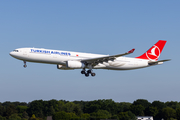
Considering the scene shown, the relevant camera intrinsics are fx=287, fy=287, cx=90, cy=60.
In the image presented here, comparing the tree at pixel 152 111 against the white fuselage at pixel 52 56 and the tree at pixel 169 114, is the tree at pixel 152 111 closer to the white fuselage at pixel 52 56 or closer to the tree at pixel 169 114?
the tree at pixel 169 114

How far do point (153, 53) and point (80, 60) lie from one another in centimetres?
1966

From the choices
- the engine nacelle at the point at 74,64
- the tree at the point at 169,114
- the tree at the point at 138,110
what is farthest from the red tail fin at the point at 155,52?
the tree at the point at 138,110

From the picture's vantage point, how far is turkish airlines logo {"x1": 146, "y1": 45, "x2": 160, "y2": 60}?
214 ft

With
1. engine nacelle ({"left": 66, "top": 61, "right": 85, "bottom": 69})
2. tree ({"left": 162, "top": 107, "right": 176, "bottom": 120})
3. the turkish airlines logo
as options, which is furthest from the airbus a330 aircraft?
tree ({"left": 162, "top": 107, "right": 176, "bottom": 120})

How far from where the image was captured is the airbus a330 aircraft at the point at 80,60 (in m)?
53.1

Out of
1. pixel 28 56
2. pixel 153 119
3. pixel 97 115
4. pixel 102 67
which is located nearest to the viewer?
pixel 28 56

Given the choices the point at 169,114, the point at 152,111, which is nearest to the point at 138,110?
the point at 152,111

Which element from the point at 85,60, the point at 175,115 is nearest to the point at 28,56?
the point at 85,60

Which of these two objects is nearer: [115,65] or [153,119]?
[115,65]

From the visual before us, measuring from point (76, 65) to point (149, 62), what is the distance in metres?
17.7

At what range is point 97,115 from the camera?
361 ft

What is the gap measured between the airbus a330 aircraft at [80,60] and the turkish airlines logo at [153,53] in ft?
7.62

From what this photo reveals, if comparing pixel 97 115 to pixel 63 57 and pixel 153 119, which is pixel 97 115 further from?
pixel 63 57

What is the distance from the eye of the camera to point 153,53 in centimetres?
6588
